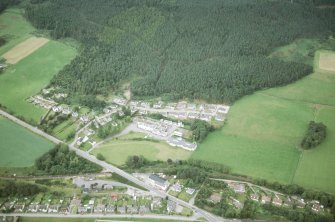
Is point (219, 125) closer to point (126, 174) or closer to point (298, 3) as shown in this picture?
point (126, 174)

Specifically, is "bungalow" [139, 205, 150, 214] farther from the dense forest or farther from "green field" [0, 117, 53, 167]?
the dense forest

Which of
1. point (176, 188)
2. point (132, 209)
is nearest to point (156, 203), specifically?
point (132, 209)

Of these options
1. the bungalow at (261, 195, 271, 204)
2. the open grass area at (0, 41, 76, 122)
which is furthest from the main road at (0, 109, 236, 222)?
the bungalow at (261, 195, 271, 204)

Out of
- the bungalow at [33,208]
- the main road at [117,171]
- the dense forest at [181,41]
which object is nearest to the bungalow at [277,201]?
the main road at [117,171]

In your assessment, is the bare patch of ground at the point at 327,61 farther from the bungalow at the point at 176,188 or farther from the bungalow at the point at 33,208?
the bungalow at the point at 33,208

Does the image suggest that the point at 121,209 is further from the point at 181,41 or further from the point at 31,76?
the point at 181,41

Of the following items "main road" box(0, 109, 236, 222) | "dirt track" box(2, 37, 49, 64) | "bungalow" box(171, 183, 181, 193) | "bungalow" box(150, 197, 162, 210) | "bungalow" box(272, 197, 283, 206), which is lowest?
"bungalow" box(150, 197, 162, 210)
